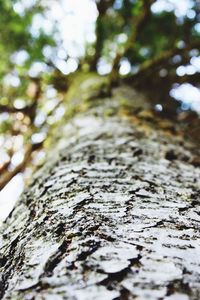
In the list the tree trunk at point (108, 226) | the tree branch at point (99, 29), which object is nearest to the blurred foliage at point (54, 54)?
the tree branch at point (99, 29)

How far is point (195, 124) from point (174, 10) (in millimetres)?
2353

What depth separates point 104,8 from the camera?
4.28 m

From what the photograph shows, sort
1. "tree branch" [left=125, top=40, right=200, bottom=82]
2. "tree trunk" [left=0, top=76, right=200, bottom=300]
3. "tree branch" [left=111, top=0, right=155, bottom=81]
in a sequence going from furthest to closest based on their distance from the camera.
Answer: "tree branch" [left=111, top=0, right=155, bottom=81], "tree branch" [left=125, top=40, right=200, bottom=82], "tree trunk" [left=0, top=76, right=200, bottom=300]


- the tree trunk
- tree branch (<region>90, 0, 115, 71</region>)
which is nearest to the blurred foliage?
tree branch (<region>90, 0, 115, 71</region>)

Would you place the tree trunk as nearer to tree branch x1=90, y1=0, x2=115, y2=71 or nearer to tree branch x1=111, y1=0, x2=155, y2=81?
tree branch x1=111, y1=0, x2=155, y2=81

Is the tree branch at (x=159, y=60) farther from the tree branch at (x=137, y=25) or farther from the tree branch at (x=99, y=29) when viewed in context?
the tree branch at (x=99, y=29)

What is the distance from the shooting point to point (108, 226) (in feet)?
3.47

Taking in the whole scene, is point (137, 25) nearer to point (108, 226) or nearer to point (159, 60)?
point (159, 60)

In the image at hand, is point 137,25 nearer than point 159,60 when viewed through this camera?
No

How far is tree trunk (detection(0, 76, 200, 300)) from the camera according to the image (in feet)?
2.66

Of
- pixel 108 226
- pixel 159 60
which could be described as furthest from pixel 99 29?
pixel 108 226

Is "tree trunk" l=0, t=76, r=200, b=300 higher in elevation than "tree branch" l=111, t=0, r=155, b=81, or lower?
lower

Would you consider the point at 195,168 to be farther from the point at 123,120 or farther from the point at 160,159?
the point at 123,120

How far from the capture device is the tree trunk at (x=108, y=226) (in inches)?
31.9
